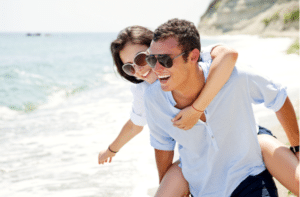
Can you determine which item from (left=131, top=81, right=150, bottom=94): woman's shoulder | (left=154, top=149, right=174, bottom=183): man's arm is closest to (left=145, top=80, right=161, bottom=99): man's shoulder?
(left=154, top=149, right=174, bottom=183): man's arm

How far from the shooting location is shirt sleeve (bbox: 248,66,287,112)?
1979mm

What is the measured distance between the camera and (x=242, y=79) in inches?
77.8

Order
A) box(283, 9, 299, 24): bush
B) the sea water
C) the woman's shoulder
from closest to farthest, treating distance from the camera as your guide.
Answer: the woman's shoulder
the sea water
box(283, 9, 299, 24): bush

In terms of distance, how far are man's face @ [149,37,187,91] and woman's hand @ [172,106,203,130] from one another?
0.17m

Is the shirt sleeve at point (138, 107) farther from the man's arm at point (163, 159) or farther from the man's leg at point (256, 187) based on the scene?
the man's leg at point (256, 187)

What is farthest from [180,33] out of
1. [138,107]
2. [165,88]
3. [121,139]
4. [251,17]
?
[251,17]

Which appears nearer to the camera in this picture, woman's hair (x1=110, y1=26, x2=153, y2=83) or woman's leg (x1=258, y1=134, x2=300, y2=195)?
woman's leg (x1=258, y1=134, x2=300, y2=195)

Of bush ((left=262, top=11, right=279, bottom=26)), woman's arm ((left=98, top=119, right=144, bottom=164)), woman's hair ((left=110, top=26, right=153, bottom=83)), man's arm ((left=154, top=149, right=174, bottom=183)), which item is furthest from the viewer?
bush ((left=262, top=11, right=279, bottom=26))

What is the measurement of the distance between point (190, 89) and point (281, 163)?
0.78 meters

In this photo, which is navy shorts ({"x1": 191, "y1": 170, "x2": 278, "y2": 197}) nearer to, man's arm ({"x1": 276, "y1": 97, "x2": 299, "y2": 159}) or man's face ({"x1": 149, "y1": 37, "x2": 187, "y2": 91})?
man's arm ({"x1": 276, "y1": 97, "x2": 299, "y2": 159})

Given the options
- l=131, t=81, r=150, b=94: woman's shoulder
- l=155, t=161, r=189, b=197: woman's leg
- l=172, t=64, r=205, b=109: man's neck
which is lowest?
l=155, t=161, r=189, b=197: woman's leg

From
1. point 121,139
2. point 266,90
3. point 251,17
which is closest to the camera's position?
point 266,90

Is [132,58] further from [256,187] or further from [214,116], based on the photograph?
[256,187]

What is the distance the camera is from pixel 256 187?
6.45ft
